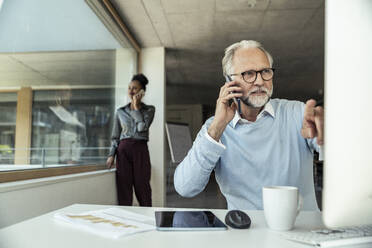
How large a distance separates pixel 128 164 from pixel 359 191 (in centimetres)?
312

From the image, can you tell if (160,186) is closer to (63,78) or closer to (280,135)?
(63,78)

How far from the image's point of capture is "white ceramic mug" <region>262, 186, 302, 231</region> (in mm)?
695

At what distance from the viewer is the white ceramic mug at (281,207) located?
695mm

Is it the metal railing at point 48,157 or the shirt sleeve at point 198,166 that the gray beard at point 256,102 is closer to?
the shirt sleeve at point 198,166

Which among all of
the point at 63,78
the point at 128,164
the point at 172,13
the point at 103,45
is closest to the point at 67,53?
the point at 63,78

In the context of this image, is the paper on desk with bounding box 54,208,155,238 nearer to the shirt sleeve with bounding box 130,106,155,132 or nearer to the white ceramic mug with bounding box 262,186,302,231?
the white ceramic mug with bounding box 262,186,302,231

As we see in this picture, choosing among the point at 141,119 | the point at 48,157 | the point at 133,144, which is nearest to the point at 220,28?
the point at 141,119

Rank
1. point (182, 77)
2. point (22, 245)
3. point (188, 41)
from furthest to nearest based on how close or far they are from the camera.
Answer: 1. point (182, 77)
2. point (188, 41)
3. point (22, 245)

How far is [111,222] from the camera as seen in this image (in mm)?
760

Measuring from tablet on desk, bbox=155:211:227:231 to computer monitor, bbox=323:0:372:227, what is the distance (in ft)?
1.09

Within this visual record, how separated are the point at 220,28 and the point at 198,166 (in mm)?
3637

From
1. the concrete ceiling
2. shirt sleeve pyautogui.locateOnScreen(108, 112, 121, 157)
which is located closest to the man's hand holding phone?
shirt sleeve pyautogui.locateOnScreen(108, 112, 121, 157)

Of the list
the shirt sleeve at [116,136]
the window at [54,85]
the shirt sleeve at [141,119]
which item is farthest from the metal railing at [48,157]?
the shirt sleeve at [141,119]

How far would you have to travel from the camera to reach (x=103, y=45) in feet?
12.4
